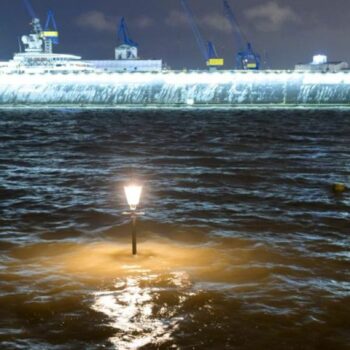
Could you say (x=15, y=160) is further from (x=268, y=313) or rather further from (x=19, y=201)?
(x=268, y=313)

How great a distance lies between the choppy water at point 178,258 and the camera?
8.38 meters

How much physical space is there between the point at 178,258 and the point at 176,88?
276 ft

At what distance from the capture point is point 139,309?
908 centimetres

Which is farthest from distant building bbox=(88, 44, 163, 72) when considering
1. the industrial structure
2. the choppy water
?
the choppy water

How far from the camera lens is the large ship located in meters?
91.9

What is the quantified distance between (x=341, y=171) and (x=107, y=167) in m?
10.5

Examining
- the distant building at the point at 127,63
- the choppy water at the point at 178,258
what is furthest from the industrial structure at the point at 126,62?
the choppy water at the point at 178,258

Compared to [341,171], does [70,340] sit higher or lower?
lower

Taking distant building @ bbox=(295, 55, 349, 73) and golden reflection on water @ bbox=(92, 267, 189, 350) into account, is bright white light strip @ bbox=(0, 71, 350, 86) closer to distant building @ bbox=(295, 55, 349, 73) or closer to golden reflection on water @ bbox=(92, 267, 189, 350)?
distant building @ bbox=(295, 55, 349, 73)

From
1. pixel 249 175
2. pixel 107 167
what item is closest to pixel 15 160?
pixel 107 167

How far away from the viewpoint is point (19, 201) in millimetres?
18062

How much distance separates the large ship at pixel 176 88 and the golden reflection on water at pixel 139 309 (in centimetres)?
8471

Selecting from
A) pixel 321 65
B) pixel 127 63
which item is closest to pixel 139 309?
pixel 127 63

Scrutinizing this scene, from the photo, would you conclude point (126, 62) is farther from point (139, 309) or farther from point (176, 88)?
point (139, 309)
